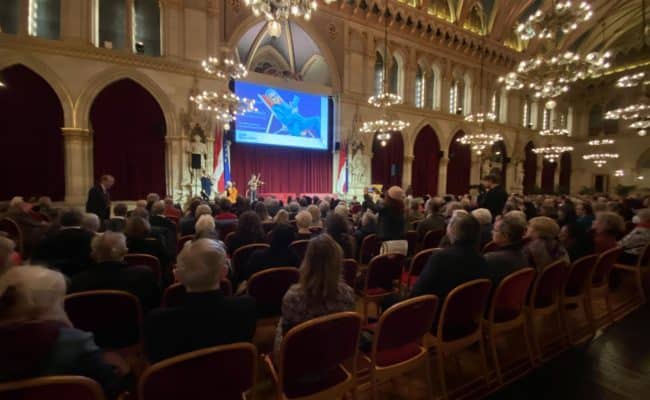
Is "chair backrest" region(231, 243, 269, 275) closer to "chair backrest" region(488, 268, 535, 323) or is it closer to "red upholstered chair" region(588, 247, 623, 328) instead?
"chair backrest" region(488, 268, 535, 323)

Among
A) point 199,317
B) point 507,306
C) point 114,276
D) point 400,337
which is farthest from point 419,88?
point 199,317

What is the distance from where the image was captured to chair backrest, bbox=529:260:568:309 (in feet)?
8.61

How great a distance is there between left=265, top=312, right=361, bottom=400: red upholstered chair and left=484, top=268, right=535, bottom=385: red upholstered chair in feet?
Answer: 4.09

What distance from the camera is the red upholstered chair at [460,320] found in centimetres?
207

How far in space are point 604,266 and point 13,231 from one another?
6.82 meters

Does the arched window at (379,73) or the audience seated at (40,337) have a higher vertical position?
the arched window at (379,73)

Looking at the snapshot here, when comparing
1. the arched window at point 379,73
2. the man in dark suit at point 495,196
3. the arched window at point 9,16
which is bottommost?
the man in dark suit at point 495,196

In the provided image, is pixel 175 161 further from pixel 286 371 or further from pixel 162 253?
pixel 286 371

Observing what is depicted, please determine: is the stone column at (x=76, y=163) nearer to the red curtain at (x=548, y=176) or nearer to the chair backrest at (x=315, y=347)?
the chair backrest at (x=315, y=347)

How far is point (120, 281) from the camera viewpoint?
6.94ft

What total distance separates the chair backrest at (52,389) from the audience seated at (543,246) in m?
3.25

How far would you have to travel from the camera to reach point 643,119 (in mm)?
11164

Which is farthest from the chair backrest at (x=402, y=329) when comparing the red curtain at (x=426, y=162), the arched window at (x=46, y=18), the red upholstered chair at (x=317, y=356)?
the red curtain at (x=426, y=162)

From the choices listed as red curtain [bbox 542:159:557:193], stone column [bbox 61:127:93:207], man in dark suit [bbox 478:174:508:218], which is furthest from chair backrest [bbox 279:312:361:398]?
red curtain [bbox 542:159:557:193]
